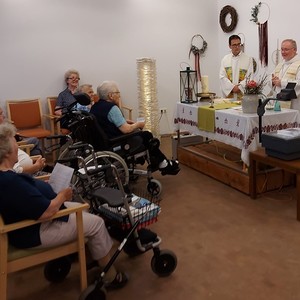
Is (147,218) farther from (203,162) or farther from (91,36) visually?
(91,36)

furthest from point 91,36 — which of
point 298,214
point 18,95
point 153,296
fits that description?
point 153,296

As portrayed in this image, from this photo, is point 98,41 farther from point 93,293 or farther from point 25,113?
point 93,293

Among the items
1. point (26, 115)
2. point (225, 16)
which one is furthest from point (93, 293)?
point (225, 16)

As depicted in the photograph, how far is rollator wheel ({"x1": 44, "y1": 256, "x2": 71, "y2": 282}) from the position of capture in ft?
7.60

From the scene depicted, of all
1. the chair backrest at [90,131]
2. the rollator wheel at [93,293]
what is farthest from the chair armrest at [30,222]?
the chair backrest at [90,131]

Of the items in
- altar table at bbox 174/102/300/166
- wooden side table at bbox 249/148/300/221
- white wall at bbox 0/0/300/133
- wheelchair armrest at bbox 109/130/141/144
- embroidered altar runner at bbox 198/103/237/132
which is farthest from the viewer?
white wall at bbox 0/0/300/133

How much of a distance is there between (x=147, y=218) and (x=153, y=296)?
44cm

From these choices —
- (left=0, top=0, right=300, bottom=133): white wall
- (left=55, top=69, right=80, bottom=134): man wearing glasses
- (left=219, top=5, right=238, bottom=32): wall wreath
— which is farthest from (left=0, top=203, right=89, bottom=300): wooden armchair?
(left=219, top=5, right=238, bottom=32): wall wreath

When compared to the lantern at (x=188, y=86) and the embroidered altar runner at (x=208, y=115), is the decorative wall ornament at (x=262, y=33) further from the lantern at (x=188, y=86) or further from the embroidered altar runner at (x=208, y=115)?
the embroidered altar runner at (x=208, y=115)

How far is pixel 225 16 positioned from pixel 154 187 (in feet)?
12.8

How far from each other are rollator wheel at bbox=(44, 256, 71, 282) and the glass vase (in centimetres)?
224

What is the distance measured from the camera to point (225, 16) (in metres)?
6.38

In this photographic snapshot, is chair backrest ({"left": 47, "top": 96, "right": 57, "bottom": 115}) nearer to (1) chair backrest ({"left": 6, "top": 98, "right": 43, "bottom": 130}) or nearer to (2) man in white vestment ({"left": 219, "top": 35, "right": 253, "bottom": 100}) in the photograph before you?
(1) chair backrest ({"left": 6, "top": 98, "right": 43, "bottom": 130})

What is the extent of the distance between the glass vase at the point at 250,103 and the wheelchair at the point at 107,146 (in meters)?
0.93
